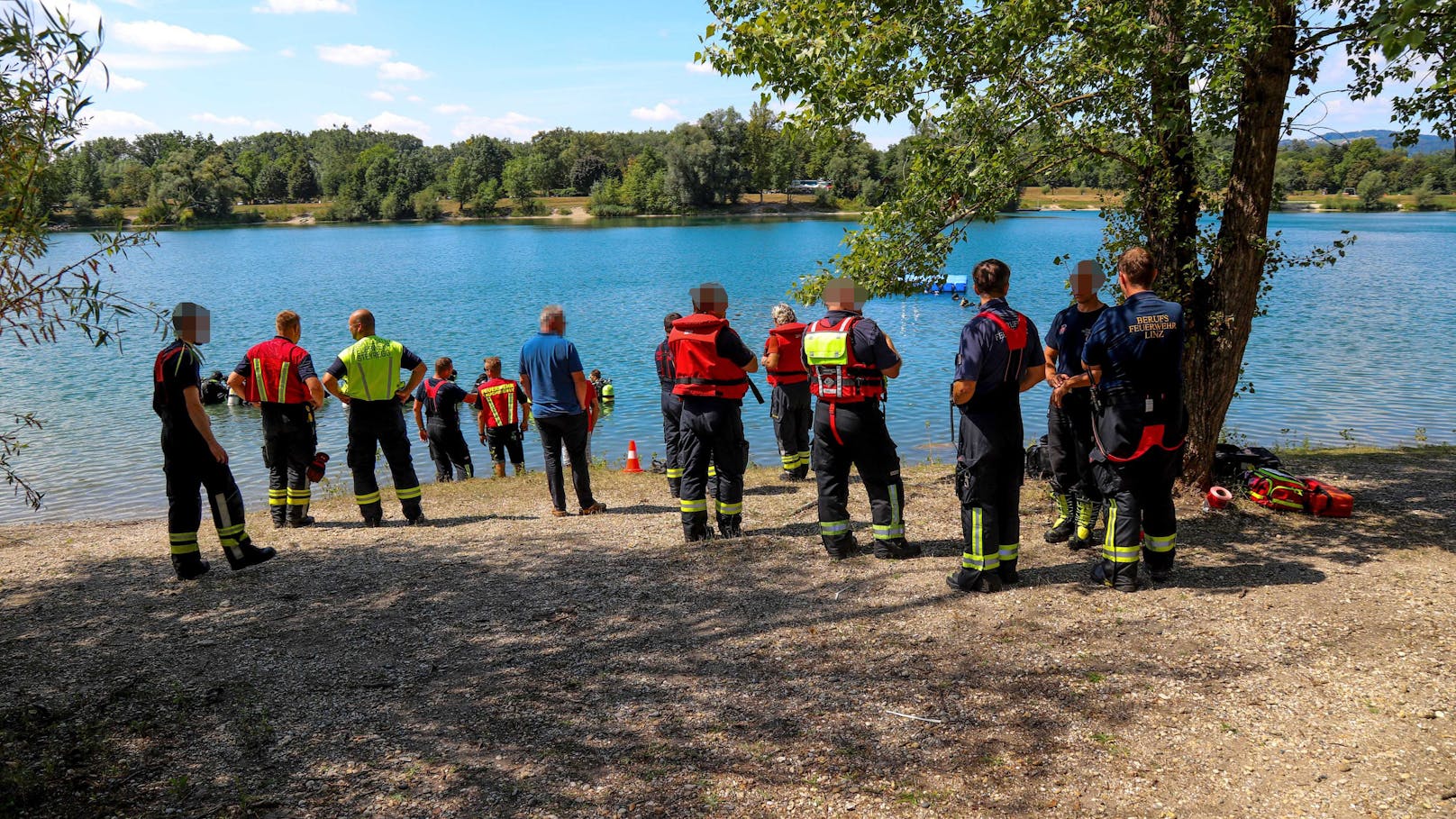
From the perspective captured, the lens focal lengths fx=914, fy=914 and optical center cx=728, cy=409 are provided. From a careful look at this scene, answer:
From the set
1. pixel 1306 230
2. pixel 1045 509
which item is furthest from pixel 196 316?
pixel 1306 230

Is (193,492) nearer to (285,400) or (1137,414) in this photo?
(285,400)

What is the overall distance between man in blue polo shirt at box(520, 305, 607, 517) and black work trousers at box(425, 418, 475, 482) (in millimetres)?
3440

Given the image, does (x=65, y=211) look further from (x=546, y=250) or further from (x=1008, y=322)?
(x=546, y=250)

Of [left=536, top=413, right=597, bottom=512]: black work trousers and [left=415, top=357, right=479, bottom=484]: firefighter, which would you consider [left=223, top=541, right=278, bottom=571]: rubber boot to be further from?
[left=415, top=357, right=479, bottom=484]: firefighter

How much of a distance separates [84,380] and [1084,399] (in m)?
25.3

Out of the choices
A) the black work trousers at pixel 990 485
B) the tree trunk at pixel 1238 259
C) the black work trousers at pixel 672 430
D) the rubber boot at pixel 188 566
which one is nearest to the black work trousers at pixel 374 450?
the rubber boot at pixel 188 566

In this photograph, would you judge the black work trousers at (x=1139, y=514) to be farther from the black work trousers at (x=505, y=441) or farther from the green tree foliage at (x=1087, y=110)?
the black work trousers at (x=505, y=441)

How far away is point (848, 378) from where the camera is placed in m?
6.64

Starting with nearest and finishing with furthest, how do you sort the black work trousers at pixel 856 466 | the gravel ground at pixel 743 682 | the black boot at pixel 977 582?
the gravel ground at pixel 743 682 < the black boot at pixel 977 582 < the black work trousers at pixel 856 466

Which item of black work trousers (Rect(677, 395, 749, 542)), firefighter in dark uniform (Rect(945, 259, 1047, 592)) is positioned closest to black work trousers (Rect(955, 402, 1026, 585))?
firefighter in dark uniform (Rect(945, 259, 1047, 592))

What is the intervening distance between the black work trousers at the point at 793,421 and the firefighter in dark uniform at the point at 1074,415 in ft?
10.4

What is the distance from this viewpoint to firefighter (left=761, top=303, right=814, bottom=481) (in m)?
9.27

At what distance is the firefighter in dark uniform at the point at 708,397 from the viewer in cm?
732

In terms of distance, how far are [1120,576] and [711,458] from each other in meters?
3.42
